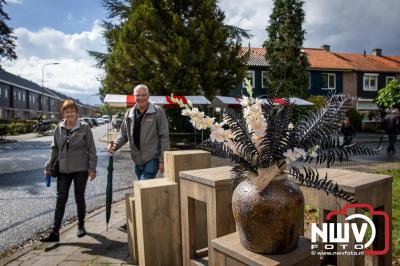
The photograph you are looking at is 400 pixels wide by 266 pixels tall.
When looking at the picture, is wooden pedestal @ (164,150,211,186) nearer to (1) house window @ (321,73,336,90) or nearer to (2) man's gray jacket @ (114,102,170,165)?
(2) man's gray jacket @ (114,102,170,165)

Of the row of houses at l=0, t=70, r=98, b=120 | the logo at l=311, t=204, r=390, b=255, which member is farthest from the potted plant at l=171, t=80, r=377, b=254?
the row of houses at l=0, t=70, r=98, b=120

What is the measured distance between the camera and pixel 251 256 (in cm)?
192

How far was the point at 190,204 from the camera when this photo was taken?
2957 millimetres

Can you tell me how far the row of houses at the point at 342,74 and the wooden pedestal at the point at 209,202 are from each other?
31.0 m

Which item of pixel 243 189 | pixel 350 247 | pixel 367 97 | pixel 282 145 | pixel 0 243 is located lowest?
pixel 0 243

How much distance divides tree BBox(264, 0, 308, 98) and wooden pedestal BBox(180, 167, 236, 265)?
90.5 ft

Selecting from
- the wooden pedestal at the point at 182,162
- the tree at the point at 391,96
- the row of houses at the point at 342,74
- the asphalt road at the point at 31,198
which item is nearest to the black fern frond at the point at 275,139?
the wooden pedestal at the point at 182,162

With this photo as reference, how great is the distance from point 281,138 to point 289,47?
29573 millimetres

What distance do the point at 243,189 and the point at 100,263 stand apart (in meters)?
2.32

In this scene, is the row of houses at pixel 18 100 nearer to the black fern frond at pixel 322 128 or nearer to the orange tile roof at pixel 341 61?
the orange tile roof at pixel 341 61

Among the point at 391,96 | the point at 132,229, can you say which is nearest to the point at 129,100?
the point at 132,229

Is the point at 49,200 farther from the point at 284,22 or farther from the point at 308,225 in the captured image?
the point at 284,22

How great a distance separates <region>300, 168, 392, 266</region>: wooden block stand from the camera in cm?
230

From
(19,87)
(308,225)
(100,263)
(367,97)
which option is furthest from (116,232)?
(19,87)
